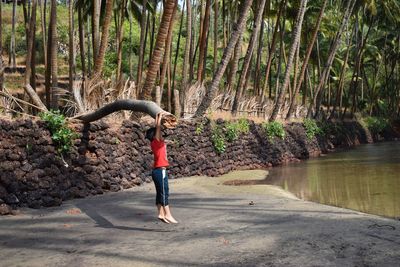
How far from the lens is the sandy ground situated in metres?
6.29

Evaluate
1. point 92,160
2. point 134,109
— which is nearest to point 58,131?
point 92,160

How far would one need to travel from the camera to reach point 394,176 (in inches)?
665

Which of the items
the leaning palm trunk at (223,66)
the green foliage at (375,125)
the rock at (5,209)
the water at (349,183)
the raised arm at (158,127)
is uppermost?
the leaning palm trunk at (223,66)

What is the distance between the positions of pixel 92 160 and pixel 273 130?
1459 centimetres

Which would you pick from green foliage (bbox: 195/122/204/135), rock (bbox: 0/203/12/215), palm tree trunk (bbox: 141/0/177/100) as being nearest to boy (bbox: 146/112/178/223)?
rock (bbox: 0/203/12/215)

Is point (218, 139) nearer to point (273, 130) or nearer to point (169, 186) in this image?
point (169, 186)

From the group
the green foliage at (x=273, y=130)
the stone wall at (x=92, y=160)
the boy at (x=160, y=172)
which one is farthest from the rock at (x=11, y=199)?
the green foliage at (x=273, y=130)

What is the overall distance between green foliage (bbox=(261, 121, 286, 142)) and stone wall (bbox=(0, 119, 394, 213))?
3.70m

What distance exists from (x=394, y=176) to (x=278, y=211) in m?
8.65

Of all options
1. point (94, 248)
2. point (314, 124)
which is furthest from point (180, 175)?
point (314, 124)

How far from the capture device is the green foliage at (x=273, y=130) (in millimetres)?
25172

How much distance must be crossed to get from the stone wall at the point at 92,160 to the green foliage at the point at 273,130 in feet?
12.1

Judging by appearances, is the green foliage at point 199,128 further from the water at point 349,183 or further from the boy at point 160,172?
the boy at point 160,172

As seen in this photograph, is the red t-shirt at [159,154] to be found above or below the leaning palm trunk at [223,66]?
below
